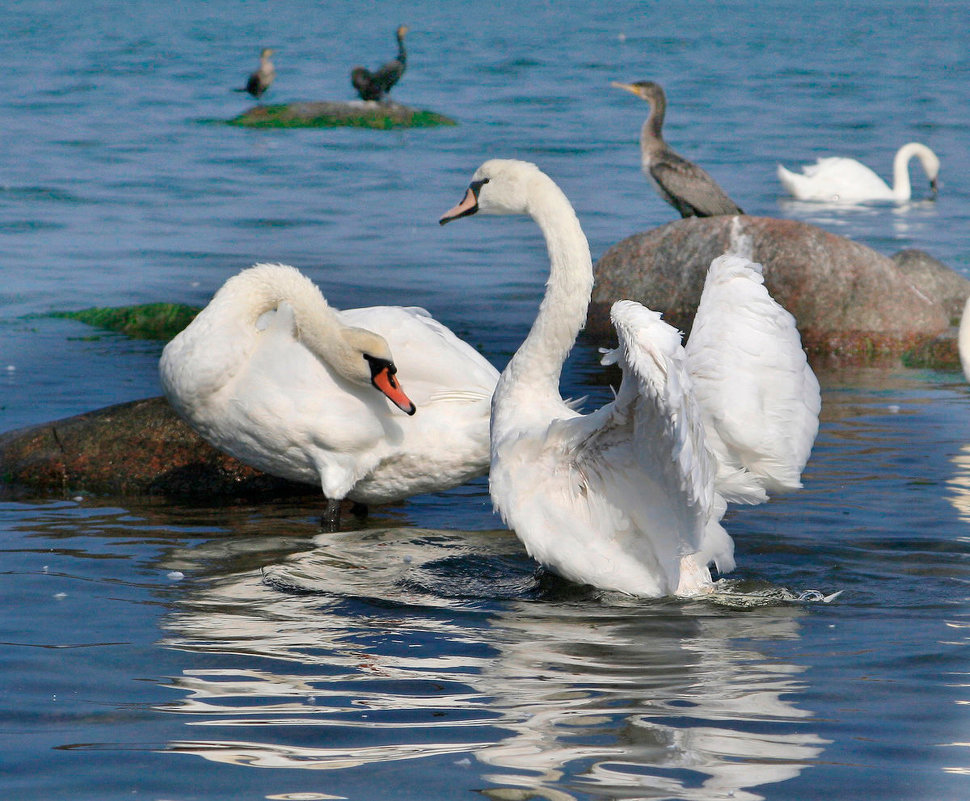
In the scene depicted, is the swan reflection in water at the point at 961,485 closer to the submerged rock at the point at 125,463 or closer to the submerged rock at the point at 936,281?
the submerged rock at the point at 125,463

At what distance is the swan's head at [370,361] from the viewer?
6.54m

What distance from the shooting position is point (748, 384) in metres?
5.53

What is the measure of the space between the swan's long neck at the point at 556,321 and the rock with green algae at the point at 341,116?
22.3 meters

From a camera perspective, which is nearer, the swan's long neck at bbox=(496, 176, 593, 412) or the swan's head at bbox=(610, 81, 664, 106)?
the swan's long neck at bbox=(496, 176, 593, 412)

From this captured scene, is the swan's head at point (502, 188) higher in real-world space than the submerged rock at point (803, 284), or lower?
higher

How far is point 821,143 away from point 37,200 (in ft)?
46.4

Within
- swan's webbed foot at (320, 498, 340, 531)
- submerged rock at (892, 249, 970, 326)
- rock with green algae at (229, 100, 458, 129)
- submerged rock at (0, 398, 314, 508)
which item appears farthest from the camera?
rock with green algae at (229, 100, 458, 129)

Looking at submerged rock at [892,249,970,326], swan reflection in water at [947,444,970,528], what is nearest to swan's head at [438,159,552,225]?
swan reflection in water at [947,444,970,528]

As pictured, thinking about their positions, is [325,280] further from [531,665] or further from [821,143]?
[821,143]

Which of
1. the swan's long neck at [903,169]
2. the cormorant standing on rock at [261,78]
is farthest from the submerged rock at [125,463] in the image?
the cormorant standing on rock at [261,78]

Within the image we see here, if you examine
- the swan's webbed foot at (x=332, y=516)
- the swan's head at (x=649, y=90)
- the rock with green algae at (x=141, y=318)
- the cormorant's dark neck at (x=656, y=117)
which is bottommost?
the swan's webbed foot at (x=332, y=516)

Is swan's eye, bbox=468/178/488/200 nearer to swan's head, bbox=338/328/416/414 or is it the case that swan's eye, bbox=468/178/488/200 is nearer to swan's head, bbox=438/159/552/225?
swan's head, bbox=438/159/552/225

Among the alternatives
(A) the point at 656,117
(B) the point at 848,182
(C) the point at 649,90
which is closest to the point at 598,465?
(A) the point at 656,117

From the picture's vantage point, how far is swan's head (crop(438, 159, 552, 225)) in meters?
6.18
